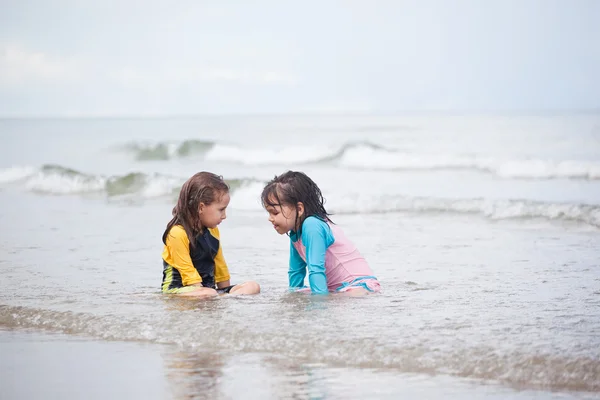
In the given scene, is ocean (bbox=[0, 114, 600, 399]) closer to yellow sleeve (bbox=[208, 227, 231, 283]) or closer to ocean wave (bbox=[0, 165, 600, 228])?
ocean wave (bbox=[0, 165, 600, 228])

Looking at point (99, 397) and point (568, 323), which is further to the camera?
point (568, 323)

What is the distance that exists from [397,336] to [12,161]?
704 inches

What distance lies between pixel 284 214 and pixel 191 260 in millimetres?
720

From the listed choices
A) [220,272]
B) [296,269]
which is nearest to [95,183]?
[220,272]

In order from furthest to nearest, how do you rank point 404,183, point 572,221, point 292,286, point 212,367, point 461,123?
point 461,123 < point 404,183 < point 572,221 < point 292,286 < point 212,367

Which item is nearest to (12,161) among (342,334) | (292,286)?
(292,286)

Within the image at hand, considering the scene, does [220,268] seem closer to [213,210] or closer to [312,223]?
[213,210]

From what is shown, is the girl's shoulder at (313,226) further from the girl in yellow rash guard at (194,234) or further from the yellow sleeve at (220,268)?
the yellow sleeve at (220,268)

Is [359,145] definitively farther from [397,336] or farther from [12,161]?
[397,336]

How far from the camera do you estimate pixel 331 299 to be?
5.36 m

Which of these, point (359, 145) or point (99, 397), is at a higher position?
point (359, 145)

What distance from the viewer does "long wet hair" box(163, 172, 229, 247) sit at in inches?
213

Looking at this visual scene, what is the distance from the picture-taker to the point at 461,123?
86.0 feet

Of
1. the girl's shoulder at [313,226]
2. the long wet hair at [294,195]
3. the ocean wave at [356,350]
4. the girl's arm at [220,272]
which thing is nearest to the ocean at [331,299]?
the ocean wave at [356,350]
